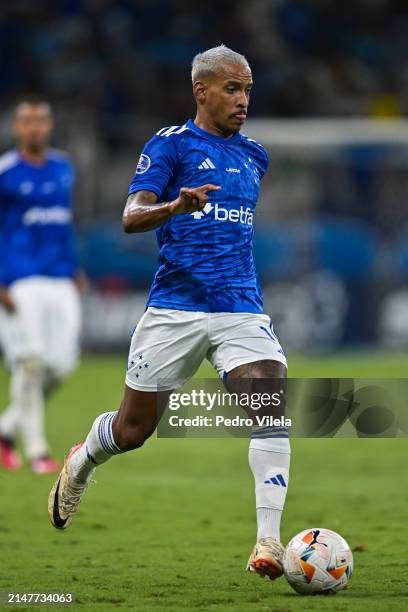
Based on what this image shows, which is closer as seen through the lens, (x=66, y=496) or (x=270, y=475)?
(x=270, y=475)

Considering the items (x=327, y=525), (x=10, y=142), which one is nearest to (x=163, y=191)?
(x=327, y=525)

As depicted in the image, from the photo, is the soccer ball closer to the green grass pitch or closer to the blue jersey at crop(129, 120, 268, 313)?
the green grass pitch

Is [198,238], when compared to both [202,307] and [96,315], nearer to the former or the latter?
[202,307]

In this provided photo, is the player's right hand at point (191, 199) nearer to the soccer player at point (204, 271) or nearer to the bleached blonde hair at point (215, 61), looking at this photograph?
the soccer player at point (204, 271)

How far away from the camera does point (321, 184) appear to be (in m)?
21.5

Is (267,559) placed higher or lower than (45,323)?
lower

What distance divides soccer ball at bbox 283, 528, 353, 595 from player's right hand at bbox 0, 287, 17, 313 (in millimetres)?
5232

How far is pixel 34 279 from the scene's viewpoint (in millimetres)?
10406

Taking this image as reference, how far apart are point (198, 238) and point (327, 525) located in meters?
2.31

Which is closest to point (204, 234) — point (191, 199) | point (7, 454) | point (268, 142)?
point (191, 199)

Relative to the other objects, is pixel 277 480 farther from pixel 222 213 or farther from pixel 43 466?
pixel 43 466

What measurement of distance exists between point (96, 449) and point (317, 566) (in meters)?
1.39

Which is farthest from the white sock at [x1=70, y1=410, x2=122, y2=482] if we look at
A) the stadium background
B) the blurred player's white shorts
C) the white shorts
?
the stadium background

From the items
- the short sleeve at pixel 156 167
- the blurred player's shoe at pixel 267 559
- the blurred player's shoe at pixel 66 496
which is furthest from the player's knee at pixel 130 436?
the short sleeve at pixel 156 167
